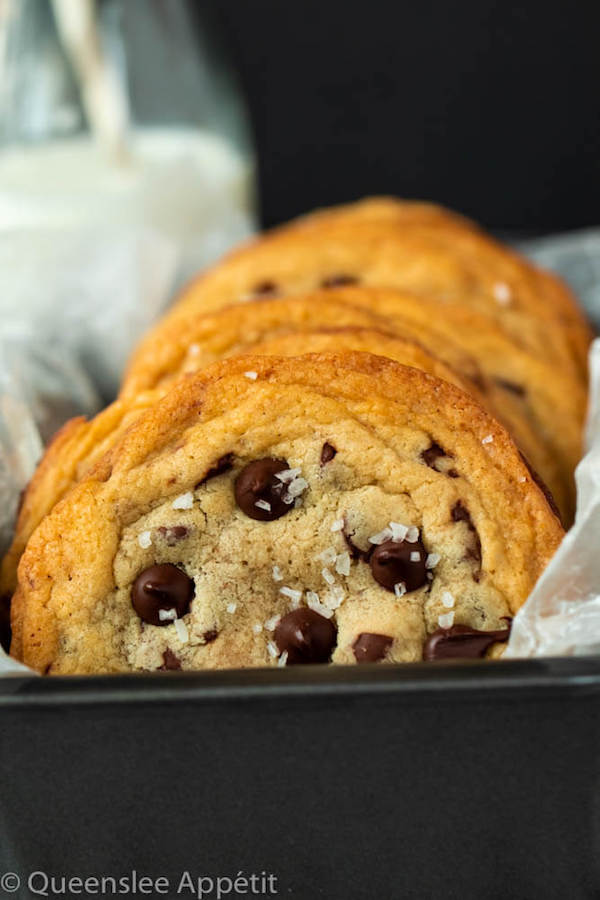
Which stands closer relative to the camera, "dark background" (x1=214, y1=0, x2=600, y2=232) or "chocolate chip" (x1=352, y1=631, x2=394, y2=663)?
"chocolate chip" (x1=352, y1=631, x2=394, y2=663)

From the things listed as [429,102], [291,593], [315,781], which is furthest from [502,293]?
[429,102]

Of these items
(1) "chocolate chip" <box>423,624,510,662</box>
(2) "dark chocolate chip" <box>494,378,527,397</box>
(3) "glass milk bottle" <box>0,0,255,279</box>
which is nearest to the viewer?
(1) "chocolate chip" <box>423,624,510,662</box>

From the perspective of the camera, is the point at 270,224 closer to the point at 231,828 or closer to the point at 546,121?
the point at 546,121

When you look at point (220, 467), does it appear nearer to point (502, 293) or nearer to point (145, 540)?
point (145, 540)

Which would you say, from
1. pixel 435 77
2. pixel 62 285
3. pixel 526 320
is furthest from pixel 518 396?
pixel 435 77

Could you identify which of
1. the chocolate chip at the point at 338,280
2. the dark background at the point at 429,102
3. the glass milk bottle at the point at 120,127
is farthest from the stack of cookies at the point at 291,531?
the dark background at the point at 429,102

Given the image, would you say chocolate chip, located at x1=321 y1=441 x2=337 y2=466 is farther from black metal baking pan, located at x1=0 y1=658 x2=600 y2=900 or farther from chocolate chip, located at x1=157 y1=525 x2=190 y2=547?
Result: black metal baking pan, located at x1=0 y1=658 x2=600 y2=900

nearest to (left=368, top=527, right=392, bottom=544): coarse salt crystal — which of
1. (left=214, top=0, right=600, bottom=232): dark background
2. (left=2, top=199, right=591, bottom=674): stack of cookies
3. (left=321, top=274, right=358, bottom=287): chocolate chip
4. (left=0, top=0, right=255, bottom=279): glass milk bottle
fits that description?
(left=2, top=199, right=591, bottom=674): stack of cookies
